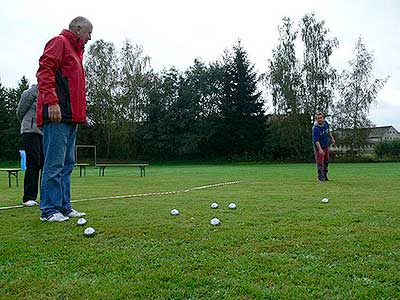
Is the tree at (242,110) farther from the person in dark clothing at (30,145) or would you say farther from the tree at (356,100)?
the person in dark clothing at (30,145)

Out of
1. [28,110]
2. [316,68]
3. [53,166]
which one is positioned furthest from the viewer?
[316,68]

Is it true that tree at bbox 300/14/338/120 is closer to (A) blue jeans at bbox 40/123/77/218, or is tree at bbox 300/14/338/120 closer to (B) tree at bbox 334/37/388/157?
(B) tree at bbox 334/37/388/157

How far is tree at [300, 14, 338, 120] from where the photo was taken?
3859 centimetres

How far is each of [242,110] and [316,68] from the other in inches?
309

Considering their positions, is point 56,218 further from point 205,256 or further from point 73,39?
point 205,256

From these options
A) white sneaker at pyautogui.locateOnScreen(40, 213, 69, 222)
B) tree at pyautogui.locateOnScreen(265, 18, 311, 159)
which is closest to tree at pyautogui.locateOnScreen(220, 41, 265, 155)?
tree at pyautogui.locateOnScreen(265, 18, 311, 159)

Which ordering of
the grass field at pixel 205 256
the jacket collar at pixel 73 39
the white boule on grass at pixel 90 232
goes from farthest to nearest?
the jacket collar at pixel 73 39 < the white boule on grass at pixel 90 232 < the grass field at pixel 205 256

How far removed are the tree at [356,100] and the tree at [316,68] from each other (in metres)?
1.11

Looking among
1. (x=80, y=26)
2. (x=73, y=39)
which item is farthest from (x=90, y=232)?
(x=80, y=26)

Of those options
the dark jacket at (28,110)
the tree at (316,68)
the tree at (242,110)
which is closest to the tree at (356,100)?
the tree at (316,68)

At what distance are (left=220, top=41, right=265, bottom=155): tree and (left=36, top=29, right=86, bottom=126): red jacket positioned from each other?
36.6m

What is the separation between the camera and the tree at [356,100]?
1512 inches

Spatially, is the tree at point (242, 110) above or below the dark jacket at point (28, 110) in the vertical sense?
above

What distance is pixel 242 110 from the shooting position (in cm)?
4134
